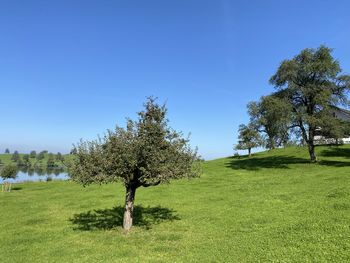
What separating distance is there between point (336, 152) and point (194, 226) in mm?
52664

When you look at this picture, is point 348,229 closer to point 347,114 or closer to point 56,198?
point 56,198

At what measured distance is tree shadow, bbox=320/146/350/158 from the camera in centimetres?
6242

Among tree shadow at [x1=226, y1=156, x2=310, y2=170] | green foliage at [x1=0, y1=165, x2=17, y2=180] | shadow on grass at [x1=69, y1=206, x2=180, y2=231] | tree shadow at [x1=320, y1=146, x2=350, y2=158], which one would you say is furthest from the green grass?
tree shadow at [x1=320, y1=146, x2=350, y2=158]

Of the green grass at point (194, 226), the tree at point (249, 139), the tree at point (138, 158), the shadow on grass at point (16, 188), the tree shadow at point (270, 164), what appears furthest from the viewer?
the tree at point (249, 139)

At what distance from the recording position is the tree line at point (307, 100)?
5166 centimetres

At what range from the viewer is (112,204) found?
31.1 metres

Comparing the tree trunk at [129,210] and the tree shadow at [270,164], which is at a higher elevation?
the tree shadow at [270,164]

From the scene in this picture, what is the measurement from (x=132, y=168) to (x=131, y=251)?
4.92 m

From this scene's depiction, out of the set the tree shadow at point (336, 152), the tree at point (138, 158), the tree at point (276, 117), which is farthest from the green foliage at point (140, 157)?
the tree shadow at point (336, 152)

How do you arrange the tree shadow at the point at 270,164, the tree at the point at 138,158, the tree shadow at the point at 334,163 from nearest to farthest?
the tree at the point at 138,158
the tree shadow at the point at 334,163
the tree shadow at the point at 270,164

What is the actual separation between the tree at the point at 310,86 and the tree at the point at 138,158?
35808 mm

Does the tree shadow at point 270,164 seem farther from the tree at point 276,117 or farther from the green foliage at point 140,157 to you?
the green foliage at point 140,157

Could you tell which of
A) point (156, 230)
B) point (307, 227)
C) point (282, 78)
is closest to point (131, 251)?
point (156, 230)

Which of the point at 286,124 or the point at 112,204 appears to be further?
the point at 286,124
